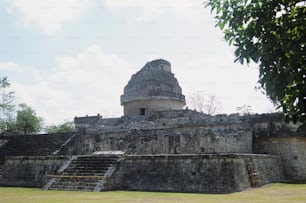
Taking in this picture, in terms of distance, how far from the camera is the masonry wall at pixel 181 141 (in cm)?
1791

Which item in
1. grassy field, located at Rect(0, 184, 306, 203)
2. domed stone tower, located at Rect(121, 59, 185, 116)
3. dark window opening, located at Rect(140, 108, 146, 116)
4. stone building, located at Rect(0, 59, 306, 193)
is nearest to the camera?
grassy field, located at Rect(0, 184, 306, 203)

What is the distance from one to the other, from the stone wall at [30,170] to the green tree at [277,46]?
39.3 ft

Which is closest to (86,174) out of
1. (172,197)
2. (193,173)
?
(193,173)

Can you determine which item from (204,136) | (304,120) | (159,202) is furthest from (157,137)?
(304,120)

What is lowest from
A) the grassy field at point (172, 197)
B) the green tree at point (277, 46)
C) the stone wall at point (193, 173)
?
the grassy field at point (172, 197)

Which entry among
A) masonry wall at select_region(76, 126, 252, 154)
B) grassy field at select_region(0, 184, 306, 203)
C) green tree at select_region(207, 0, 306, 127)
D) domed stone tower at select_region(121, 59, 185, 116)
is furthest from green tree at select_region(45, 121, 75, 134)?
green tree at select_region(207, 0, 306, 127)

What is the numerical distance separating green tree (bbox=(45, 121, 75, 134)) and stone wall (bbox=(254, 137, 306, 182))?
893 inches

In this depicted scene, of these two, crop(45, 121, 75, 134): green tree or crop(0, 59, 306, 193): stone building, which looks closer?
crop(0, 59, 306, 193): stone building

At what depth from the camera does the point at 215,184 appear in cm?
1261

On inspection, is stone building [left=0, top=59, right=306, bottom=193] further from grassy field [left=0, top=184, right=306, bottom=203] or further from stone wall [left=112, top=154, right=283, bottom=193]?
grassy field [left=0, top=184, right=306, bottom=203]

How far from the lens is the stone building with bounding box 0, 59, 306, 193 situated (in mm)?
13234

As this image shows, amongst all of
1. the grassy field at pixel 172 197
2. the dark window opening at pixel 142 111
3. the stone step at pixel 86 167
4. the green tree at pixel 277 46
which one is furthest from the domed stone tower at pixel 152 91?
the green tree at pixel 277 46

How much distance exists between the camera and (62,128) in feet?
125

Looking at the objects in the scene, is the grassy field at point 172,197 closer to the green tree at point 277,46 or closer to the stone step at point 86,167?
the stone step at point 86,167
